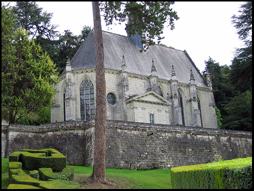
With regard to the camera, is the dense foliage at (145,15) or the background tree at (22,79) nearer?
the dense foliage at (145,15)

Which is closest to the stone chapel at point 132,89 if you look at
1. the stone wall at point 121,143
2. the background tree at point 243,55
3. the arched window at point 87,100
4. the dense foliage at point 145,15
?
the arched window at point 87,100

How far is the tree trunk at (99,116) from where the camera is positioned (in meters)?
15.0

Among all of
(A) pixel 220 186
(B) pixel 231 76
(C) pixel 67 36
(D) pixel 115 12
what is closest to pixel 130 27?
(D) pixel 115 12

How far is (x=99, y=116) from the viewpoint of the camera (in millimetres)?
15883

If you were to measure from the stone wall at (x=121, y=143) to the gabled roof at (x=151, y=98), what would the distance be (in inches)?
283

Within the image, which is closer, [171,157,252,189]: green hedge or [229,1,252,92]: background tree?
[171,157,252,189]: green hedge

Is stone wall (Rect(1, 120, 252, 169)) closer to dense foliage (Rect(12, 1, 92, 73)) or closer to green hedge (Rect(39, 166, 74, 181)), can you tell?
green hedge (Rect(39, 166, 74, 181))

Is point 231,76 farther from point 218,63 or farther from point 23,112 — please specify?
point 218,63

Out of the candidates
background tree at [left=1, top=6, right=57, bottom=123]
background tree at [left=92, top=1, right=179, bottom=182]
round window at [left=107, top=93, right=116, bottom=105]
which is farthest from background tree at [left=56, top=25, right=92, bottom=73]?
background tree at [left=92, top=1, right=179, bottom=182]

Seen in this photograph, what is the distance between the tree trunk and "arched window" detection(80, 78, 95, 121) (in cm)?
1708

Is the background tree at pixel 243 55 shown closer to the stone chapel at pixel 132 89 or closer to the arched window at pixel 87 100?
the stone chapel at pixel 132 89

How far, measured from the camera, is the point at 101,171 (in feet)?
49.2

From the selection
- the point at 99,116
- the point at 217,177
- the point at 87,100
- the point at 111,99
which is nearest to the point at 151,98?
the point at 111,99

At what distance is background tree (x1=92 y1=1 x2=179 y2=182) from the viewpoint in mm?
15359
